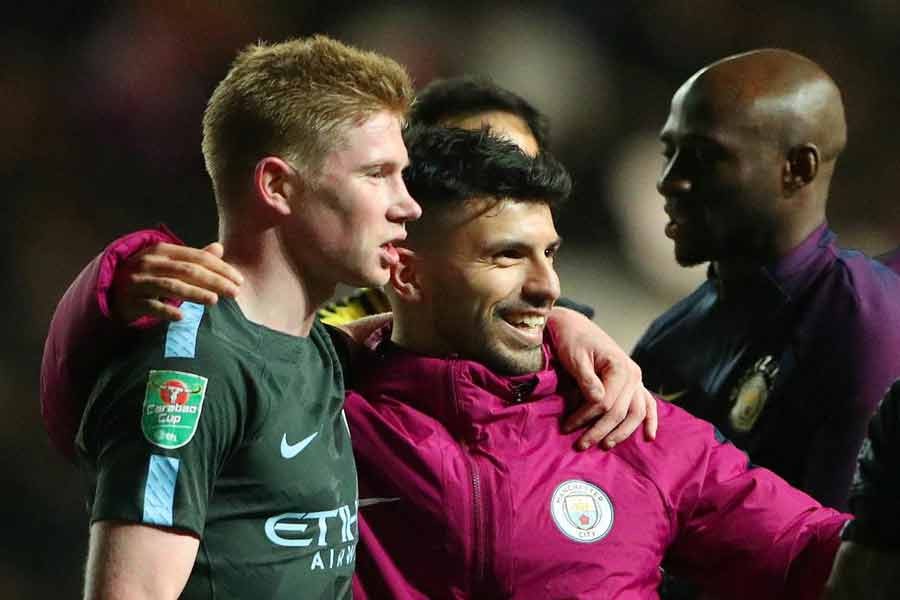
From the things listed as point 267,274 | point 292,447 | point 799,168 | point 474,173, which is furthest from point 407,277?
point 799,168

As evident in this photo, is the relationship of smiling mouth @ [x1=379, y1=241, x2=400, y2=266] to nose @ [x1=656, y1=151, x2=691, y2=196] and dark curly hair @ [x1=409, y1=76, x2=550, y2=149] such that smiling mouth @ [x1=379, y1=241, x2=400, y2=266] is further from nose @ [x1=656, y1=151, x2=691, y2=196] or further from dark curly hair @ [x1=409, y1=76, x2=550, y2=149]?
nose @ [x1=656, y1=151, x2=691, y2=196]

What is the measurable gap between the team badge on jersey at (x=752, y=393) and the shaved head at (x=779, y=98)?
500mm

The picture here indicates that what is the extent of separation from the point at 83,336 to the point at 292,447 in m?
0.29

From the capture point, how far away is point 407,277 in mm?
2354

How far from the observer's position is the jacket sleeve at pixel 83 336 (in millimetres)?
1747

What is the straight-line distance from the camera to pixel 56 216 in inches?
179

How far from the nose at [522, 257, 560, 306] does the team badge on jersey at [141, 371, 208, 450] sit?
0.71 meters

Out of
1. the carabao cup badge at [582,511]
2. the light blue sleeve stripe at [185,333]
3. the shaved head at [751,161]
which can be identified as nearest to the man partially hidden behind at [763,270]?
the shaved head at [751,161]

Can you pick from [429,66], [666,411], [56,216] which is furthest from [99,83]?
[666,411]

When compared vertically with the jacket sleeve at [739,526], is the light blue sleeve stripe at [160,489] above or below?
above

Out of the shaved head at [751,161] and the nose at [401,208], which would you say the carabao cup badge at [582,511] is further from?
the shaved head at [751,161]

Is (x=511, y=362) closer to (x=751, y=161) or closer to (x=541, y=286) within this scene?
(x=541, y=286)

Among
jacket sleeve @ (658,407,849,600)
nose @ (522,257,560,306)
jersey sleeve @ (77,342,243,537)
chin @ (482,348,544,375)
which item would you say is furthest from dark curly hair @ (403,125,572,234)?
jersey sleeve @ (77,342,243,537)

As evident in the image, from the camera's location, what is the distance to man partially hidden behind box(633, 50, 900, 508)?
2.78 metres
